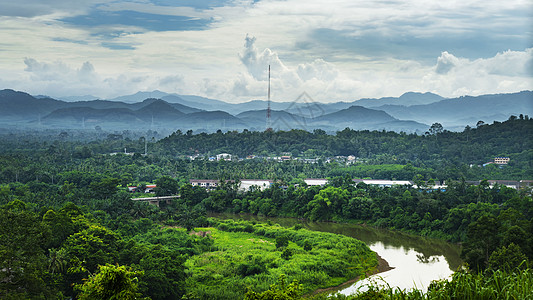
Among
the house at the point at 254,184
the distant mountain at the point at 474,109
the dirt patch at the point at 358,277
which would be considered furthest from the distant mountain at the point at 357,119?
the dirt patch at the point at 358,277

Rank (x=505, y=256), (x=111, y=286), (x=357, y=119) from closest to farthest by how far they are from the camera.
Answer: (x=111, y=286)
(x=505, y=256)
(x=357, y=119)

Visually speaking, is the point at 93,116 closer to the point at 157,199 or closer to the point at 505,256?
the point at 157,199

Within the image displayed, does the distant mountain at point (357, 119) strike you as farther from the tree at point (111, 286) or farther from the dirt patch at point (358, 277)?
the tree at point (111, 286)

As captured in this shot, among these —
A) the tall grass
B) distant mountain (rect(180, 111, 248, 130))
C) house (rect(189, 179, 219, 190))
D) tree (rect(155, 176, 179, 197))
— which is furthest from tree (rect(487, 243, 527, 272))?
distant mountain (rect(180, 111, 248, 130))

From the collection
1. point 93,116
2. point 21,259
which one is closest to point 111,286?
point 21,259

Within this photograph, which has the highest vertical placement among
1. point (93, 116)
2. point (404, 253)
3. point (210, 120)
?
point (93, 116)

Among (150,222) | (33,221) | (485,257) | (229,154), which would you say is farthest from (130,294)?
(229,154)

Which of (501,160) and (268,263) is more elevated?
(501,160)
